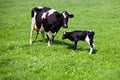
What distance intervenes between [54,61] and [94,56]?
9.77ft

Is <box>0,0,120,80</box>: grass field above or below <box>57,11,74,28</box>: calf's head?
below

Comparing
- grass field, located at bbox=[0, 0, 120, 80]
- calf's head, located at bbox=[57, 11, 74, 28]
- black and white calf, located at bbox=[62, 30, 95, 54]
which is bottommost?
grass field, located at bbox=[0, 0, 120, 80]

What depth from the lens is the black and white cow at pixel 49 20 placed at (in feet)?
65.9

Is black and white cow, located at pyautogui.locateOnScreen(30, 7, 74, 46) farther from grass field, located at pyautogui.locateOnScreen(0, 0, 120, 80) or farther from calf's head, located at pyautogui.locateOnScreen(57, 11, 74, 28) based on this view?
grass field, located at pyautogui.locateOnScreen(0, 0, 120, 80)

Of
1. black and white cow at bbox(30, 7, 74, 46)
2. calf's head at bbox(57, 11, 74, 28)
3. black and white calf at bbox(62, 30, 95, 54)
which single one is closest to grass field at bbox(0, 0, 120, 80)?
black and white calf at bbox(62, 30, 95, 54)

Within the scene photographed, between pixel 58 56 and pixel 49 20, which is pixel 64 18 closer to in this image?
pixel 49 20

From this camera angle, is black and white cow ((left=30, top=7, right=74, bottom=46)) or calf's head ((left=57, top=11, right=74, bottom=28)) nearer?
calf's head ((left=57, top=11, right=74, bottom=28))

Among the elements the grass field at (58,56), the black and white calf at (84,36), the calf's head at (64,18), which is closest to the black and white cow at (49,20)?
the calf's head at (64,18)

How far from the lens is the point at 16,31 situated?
2809cm

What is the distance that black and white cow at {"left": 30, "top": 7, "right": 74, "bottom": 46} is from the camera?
65.9ft

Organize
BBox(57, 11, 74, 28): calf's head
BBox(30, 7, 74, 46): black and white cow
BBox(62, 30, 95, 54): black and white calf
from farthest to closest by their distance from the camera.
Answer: BBox(30, 7, 74, 46): black and white cow → BBox(57, 11, 74, 28): calf's head → BBox(62, 30, 95, 54): black and white calf

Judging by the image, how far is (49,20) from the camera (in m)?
20.5

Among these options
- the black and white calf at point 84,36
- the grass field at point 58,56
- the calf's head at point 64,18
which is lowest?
the grass field at point 58,56

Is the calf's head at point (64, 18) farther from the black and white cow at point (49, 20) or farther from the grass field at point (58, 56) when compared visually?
the grass field at point (58, 56)
